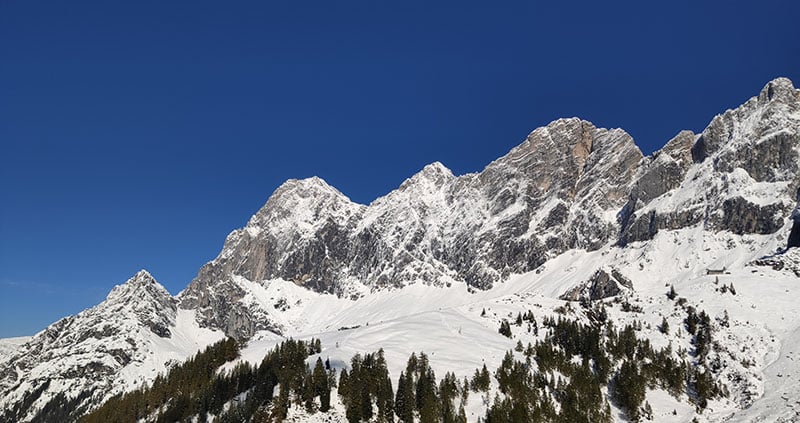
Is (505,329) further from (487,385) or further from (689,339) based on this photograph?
(487,385)

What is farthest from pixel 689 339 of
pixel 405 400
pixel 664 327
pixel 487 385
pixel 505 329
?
pixel 405 400

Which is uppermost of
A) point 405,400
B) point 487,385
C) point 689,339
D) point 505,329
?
point 505,329

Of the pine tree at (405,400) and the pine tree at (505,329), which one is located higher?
the pine tree at (505,329)

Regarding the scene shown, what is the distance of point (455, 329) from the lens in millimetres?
135500

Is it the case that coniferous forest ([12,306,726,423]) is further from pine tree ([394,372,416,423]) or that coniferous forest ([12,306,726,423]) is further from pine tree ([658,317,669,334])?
pine tree ([658,317,669,334])

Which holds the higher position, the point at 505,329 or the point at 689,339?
the point at 505,329

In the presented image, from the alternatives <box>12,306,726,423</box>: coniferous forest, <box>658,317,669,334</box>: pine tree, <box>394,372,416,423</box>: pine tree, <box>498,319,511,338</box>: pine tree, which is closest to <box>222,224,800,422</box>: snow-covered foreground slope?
<box>658,317,669,334</box>: pine tree

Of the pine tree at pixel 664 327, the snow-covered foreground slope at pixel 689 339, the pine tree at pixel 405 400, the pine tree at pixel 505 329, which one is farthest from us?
the pine tree at pixel 505 329

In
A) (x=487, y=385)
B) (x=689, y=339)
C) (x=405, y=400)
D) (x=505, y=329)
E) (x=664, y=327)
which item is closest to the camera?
(x=405, y=400)

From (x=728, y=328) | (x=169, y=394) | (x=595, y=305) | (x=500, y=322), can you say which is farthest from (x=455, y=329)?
(x=169, y=394)

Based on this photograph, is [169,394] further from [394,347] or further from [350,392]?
[350,392]

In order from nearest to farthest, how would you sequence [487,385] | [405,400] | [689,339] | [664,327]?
[405,400] < [487,385] < [689,339] < [664,327]

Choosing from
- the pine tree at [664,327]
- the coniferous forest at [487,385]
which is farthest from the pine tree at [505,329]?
the pine tree at [664,327]

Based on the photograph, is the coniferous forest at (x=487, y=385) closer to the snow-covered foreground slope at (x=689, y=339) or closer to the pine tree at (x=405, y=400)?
the pine tree at (x=405, y=400)
